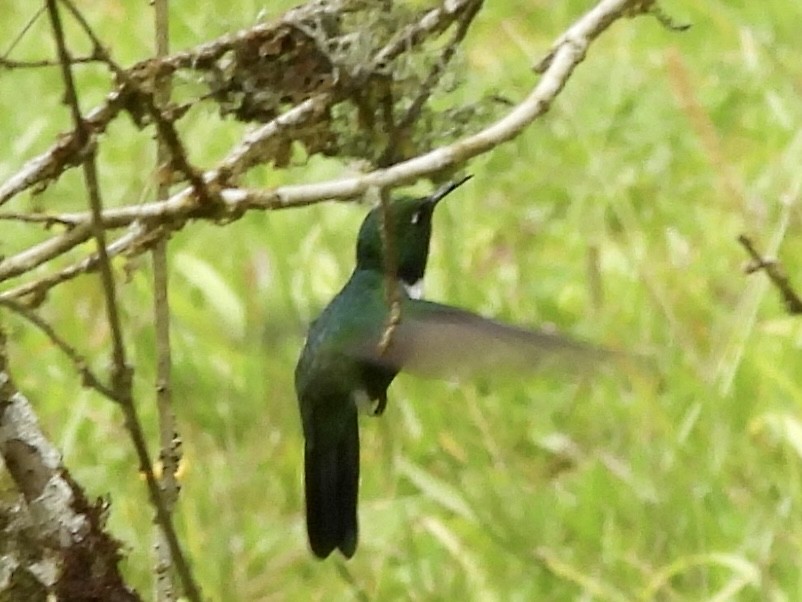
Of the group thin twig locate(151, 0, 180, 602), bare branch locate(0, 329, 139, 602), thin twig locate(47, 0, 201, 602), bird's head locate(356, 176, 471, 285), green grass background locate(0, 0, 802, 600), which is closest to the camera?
thin twig locate(47, 0, 201, 602)

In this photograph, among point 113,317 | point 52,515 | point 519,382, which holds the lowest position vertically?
point 519,382

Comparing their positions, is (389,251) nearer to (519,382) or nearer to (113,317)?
(113,317)

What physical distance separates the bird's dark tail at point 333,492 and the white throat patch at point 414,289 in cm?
10

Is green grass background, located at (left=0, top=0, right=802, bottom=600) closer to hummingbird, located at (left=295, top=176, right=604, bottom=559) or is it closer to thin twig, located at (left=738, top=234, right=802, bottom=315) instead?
hummingbird, located at (left=295, top=176, right=604, bottom=559)

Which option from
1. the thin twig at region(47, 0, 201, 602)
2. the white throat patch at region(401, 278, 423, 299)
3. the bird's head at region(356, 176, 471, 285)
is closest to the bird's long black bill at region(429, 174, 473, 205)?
the bird's head at region(356, 176, 471, 285)

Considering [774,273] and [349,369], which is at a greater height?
[774,273]

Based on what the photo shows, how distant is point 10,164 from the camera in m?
1.66

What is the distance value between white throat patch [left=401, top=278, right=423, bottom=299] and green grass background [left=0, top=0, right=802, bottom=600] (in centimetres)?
8

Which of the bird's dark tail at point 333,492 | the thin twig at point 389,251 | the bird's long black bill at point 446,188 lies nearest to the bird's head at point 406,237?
the bird's long black bill at point 446,188

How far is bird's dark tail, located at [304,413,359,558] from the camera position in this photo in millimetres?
885

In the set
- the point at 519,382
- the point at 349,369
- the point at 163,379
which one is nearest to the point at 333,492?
the point at 349,369

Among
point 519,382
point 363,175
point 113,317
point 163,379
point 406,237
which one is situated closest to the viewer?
point 113,317

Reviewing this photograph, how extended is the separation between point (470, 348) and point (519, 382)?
0.75 metres

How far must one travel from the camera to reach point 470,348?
716 mm
